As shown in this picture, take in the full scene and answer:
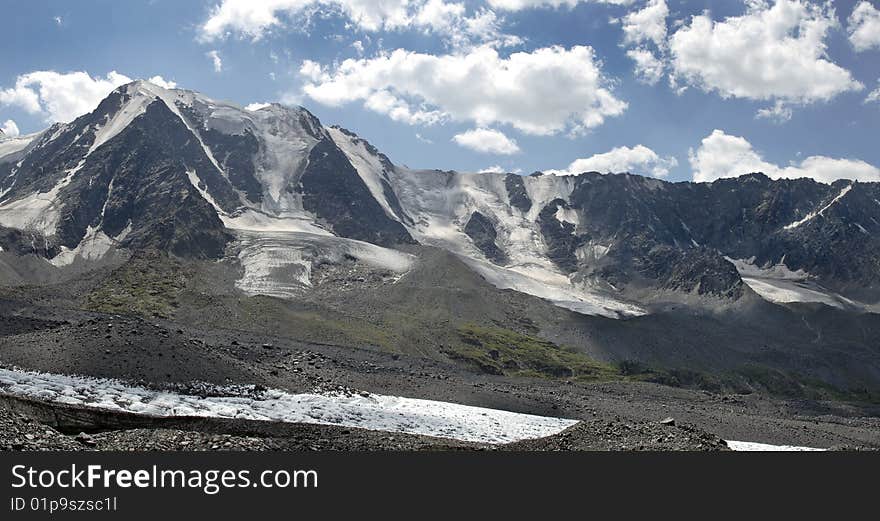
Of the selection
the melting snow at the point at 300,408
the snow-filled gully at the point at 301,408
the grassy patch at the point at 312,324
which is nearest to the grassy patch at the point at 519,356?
the grassy patch at the point at 312,324

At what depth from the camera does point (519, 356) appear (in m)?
155

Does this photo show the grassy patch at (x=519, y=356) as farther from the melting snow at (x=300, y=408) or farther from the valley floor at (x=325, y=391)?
the melting snow at (x=300, y=408)

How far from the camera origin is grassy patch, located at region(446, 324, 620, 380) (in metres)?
142

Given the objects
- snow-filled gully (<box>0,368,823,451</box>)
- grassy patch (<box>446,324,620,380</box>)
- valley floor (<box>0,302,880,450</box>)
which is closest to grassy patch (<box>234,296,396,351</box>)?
grassy patch (<box>446,324,620,380</box>)

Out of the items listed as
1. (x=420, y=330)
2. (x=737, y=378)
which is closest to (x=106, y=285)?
(x=420, y=330)

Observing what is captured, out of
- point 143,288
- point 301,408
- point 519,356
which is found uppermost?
point 143,288

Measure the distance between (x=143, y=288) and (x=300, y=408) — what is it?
3907 inches

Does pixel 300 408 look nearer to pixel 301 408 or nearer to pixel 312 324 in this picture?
pixel 301 408

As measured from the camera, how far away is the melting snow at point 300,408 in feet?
176

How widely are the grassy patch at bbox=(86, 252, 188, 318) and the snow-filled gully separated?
233 feet

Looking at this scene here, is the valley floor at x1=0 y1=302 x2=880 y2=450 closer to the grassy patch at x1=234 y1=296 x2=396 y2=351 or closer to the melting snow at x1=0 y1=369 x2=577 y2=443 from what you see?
the melting snow at x1=0 y1=369 x2=577 y2=443

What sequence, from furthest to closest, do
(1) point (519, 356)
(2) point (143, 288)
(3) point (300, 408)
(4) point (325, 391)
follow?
1. (1) point (519, 356)
2. (2) point (143, 288)
3. (4) point (325, 391)
4. (3) point (300, 408)

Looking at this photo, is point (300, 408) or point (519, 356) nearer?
point (300, 408)

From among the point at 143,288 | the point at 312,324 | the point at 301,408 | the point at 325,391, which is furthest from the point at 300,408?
the point at 143,288
